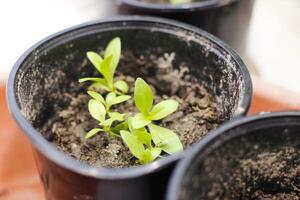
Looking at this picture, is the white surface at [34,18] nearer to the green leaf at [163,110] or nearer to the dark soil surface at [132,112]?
the dark soil surface at [132,112]

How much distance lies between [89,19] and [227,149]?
1020 mm

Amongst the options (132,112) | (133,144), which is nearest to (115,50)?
(132,112)

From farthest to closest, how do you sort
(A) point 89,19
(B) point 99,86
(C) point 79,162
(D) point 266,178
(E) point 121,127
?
(A) point 89,19 → (B) point 99,86 → (E) point 121,127 → (D) point 266,178 → (C) point 79,162

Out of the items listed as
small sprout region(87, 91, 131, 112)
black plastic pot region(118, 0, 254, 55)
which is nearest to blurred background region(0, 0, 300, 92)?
black plastic pot region(118, 0, 254, 55)

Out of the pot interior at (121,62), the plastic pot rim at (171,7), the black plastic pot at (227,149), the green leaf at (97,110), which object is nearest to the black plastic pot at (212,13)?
the plastic pot rim at (171,7)

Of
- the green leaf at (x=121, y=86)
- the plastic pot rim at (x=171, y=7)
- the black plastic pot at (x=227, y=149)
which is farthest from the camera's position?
the plastic pot rim at (x=171, y=7)

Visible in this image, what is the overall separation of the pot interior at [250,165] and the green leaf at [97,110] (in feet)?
0.80

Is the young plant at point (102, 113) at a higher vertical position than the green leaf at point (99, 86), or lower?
lower

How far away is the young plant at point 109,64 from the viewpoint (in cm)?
80

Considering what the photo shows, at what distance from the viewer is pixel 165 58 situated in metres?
0.90

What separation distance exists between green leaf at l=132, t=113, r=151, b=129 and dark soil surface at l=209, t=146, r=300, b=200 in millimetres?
167

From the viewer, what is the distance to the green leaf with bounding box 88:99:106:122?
73 cm

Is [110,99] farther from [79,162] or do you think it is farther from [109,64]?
[79,162]

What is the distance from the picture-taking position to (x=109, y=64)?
2.66 feet
